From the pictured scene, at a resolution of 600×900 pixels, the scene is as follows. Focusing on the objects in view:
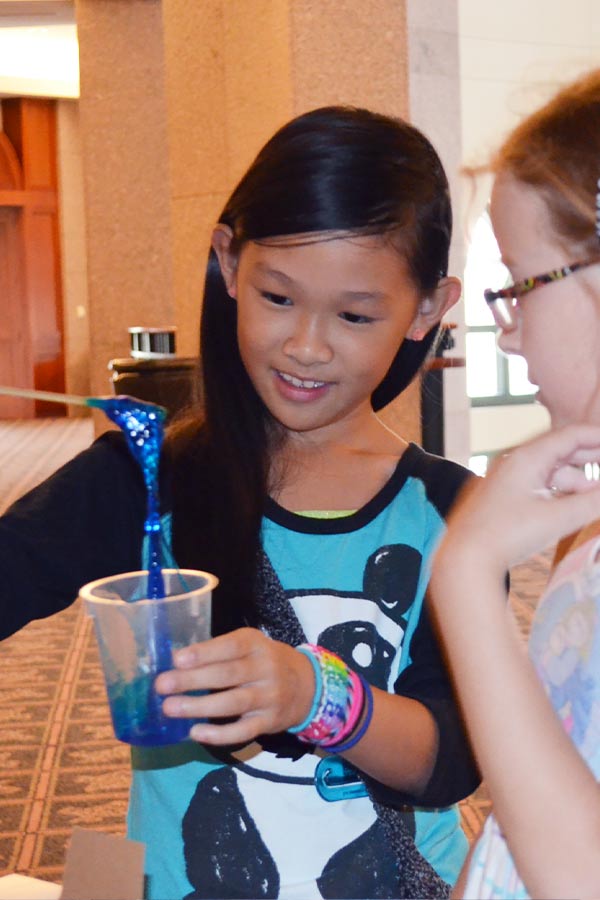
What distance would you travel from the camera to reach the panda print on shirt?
1.45 metres

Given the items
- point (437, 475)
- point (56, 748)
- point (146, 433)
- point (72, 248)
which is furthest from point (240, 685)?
point (72, 248)

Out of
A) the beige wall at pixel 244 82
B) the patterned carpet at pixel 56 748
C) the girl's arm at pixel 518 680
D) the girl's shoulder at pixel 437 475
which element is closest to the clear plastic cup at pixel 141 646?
the girl's arm at pixel 518 680

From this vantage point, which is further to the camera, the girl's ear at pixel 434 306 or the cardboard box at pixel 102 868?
the girl's ear at pixel 434 306

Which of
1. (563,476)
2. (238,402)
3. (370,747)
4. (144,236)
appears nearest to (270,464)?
(238,402)

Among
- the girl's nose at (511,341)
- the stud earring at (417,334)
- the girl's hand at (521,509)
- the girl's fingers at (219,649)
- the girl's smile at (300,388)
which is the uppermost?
the stud earring at (417,334)

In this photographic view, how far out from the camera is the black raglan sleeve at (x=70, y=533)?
1539mm

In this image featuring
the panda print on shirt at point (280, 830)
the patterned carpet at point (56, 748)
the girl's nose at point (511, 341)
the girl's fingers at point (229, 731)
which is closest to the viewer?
the girl's fingers at point (229, 731)

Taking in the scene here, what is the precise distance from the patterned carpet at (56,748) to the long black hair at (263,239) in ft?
5.72

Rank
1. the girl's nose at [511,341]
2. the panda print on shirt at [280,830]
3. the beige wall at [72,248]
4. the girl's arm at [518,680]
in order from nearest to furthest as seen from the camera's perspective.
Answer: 1. the girl's arm at [518,680]
2. the girl's nose at [511,341]
3. the panda print on shirt at [280,830]
4. the beige wall at [72,248]

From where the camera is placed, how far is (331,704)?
1.26 meters

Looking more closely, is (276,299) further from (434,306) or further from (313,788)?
(313,788)

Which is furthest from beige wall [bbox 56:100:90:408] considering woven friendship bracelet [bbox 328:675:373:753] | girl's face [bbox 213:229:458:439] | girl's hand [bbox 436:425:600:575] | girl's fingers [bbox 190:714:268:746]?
girl's hand [bbox 436:425:600:575]

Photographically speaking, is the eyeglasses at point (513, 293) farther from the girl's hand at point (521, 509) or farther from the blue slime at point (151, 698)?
the blue slime at point (151, 698)

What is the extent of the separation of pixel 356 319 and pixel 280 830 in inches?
25.3
